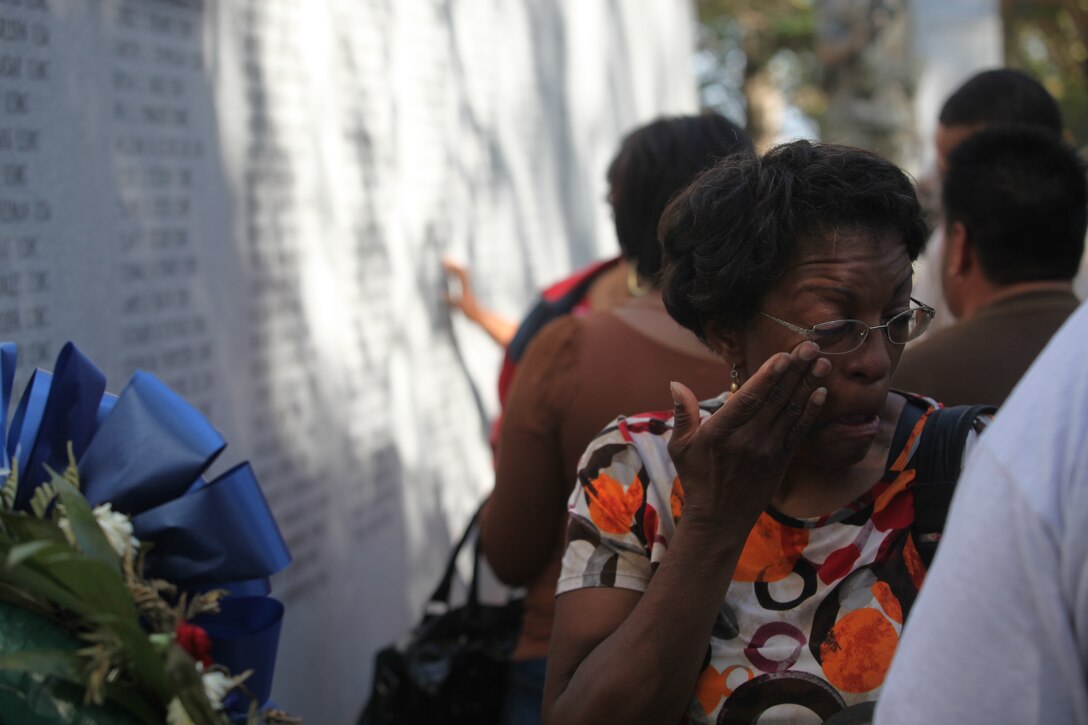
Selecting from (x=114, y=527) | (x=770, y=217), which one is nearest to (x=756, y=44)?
(x=770, y=217)

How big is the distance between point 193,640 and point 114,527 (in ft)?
0.62

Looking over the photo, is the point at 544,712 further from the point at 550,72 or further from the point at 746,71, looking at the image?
the point at 746,71

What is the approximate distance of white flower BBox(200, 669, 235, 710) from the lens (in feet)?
4.98

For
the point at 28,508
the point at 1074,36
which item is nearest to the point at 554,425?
the point at 28,508

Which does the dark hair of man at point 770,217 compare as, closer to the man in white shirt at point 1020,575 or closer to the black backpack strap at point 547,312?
the man in white shirt at point 1020,575

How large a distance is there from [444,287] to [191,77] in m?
1.89

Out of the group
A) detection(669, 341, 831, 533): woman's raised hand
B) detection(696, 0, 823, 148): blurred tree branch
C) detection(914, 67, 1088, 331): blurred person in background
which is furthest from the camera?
detection(696, 0, 823, 148): blurred tree branch

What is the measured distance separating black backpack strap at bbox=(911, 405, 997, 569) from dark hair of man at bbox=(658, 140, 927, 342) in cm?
29

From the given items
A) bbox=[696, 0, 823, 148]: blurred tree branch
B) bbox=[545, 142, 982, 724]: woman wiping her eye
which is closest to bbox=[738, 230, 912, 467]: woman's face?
bbox=[545, 142, 982, 724]: woman wiping her eye

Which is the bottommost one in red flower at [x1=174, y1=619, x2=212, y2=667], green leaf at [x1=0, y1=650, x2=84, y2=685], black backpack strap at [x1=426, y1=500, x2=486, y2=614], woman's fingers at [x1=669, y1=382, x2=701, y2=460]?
black backpack strap at [x1=426, y1=500, x2=486, y2=614]

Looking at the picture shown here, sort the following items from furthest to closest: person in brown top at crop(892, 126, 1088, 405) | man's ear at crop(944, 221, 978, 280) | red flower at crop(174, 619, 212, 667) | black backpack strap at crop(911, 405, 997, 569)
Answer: man's ear at crop(944, 221, 978, 280)
person in brown top at crop(892, 126, 1088, 405)
black backpack strap at crop(911, 405, 997, 569)
red flower at crop(174, 619, 212, 667)

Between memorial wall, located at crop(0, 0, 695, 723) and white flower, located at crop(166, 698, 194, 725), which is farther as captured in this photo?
memorial wall, located at crop(0, 0, 695, 723)

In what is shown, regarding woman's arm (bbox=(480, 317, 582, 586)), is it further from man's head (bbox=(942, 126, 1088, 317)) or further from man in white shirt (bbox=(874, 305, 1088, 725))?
man in white shirt (bbox=(874, 305, 1088, 725))

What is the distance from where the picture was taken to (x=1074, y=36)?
89.5ft
